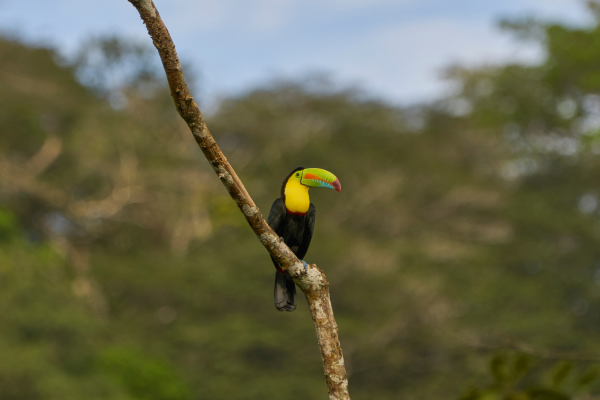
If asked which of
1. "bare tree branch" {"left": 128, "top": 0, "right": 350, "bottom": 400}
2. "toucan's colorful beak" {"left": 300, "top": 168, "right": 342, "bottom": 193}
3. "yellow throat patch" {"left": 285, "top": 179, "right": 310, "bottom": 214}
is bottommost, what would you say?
"bare tree branch" {"left": 128, "top": 0, "right": 350, "bottom": 400}

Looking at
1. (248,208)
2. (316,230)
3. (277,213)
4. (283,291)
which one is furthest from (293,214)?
(316,230)

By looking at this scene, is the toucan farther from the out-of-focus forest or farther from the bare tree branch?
the out-of-focus forest

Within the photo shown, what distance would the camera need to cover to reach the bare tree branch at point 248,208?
226 centimetres

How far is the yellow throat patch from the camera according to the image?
3293 millimetres

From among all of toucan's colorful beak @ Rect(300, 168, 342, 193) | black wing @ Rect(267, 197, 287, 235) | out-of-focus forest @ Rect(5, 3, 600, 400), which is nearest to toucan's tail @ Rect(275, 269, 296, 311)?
black wing @ Rect(267, 197, 287, 235)

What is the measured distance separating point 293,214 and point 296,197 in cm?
16

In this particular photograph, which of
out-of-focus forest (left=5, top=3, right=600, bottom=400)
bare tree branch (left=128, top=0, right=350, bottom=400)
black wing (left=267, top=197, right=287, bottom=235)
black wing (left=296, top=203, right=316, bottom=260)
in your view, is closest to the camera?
bare tree branch (left=128, top=0, right=350, bottom=400)

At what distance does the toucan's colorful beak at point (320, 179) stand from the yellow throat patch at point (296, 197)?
11 cm

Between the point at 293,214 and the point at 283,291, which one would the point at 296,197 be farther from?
the point at 283,291

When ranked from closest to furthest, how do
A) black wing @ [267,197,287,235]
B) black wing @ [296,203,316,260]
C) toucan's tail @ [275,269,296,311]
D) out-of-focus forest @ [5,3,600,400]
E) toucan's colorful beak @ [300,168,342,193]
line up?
1. toucan's colorful beak @ [300,168,342,193]
2. toucan's tail @ [275,269,296,311]
3. black wing @ [267,197,287,235]
4. black wing @ [296,203,316,260]
5. out-of-focus forest @ [5,3,600,400]

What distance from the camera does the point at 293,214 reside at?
3439mm

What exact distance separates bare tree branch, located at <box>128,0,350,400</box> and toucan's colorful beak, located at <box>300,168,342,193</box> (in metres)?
0.43

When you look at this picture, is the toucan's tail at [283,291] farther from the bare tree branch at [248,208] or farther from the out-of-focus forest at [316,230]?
the out-of-focus forest at [316,230]

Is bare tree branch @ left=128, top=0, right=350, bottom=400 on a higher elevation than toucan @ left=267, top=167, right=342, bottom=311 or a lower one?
lower
